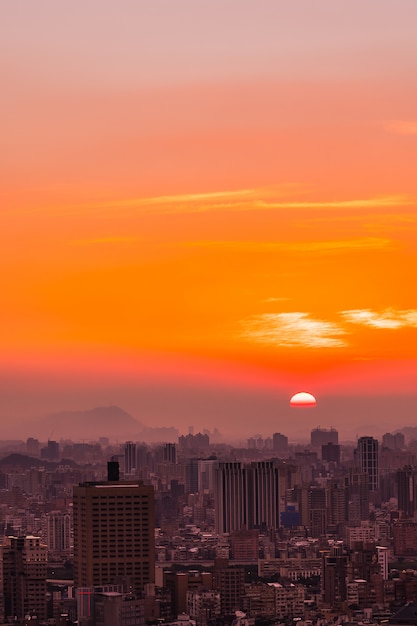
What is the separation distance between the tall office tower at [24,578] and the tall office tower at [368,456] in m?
44.4

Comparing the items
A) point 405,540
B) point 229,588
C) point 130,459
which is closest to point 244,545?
point 405,540

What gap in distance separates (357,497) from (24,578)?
1464 inches

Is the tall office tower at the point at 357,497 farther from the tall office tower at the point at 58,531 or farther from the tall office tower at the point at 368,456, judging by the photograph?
the tall office tower at the point at 58,531

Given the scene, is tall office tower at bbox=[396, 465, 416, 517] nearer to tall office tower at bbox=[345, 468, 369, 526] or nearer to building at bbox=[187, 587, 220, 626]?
tall office tower at bbox=[345, 468, 369, 526]

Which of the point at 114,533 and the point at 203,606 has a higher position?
the point at 114,533

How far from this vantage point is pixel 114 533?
39188mm

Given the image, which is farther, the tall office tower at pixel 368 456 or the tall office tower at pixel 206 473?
the tall office tower at pixel 368 456

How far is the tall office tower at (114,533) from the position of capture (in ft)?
127

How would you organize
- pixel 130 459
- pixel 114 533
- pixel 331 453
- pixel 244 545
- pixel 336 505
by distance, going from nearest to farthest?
1. pixel 114 533
2. pixel 244 545
3. pixel 336 505
4. pixel 130 459
5. pixel 331 453

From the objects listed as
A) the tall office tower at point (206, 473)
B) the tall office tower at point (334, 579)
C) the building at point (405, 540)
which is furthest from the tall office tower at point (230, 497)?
the tall office tower at point (334, 579)

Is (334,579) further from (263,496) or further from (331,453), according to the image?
(331,453)

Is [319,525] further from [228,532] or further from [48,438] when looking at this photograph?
[48,438]

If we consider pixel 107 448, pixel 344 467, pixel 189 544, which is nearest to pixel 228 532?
pixel 189 544

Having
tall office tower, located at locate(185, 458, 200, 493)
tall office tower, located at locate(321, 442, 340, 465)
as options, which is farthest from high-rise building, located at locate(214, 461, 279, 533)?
tall office tower, located at locate(321, 442, 340, 465)
